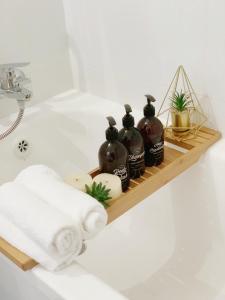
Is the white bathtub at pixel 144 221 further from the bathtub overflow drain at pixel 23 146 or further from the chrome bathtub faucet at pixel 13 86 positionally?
the chrome bathtub faucet at pixel 13 86

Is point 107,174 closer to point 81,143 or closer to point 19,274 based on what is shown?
point 19,274

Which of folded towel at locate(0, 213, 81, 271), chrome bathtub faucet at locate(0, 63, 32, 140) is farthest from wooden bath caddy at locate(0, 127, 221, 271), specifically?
chrome bathtub faucet at locate(0, 63, 32, 140)

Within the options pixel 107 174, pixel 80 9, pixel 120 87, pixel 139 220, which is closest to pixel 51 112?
pixel 120 87

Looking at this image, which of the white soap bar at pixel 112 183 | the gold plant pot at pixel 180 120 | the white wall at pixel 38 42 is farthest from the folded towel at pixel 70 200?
the white wall at pixel 38 42

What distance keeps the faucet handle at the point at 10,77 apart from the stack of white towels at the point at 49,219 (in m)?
0.58

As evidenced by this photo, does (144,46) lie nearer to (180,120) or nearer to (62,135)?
(180,120)

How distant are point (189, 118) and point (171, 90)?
0.14 metres

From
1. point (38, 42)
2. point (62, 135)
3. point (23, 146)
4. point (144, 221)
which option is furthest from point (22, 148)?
point (144, 221)

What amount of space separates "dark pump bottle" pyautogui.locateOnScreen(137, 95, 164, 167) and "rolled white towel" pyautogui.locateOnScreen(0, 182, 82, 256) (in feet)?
1.24

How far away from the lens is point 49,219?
3.26 ft

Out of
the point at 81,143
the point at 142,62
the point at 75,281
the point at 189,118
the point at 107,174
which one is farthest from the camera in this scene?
the point at 81,143

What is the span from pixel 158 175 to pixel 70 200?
0.32 m

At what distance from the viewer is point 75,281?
0.98 m

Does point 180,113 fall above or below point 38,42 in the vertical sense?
below
